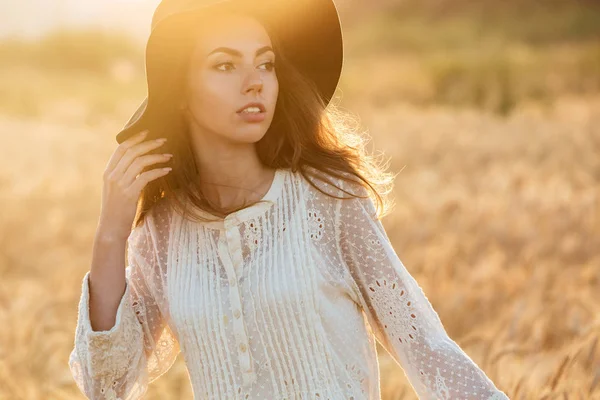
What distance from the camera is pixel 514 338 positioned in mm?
3480

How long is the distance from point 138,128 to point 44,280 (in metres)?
3.15

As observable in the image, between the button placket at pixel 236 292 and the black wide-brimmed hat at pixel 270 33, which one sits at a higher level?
the black wide-brimmed hat at pixel 270 33

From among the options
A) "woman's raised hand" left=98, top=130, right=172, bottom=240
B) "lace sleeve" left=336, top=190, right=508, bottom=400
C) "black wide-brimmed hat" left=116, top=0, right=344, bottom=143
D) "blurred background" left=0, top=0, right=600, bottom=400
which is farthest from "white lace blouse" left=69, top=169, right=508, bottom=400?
"blurred background" left=0, top=0, right=600, bottom=400

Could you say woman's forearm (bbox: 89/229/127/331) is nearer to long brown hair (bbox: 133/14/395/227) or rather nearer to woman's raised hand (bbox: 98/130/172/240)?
woman's raised hand (bbox: 98/130/172/240)

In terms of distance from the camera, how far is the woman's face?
7.44ft

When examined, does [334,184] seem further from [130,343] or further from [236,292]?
[130,343]

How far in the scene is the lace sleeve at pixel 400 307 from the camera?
7.17ft

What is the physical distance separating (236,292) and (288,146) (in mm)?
410

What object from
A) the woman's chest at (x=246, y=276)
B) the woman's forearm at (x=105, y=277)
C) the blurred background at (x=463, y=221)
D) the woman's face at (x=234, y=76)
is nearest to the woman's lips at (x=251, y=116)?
the woman's face at (x=234, y=76)

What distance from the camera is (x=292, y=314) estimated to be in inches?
86.7

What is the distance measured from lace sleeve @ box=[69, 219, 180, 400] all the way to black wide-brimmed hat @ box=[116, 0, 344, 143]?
1.10ft

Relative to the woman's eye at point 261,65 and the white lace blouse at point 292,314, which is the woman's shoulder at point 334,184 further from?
the woman's eye at point 261,65

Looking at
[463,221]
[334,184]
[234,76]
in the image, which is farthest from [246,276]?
[463,221]

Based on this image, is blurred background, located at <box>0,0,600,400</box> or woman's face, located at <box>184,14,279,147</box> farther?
blurred background, located at <box>0,0,600,400</box>
